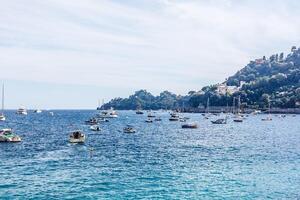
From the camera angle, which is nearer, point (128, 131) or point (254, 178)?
point (254, 178)

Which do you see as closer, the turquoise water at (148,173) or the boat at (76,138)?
the turquoise water at (148,173)

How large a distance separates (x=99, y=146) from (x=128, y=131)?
172 ft

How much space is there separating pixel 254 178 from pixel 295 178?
5.70 m

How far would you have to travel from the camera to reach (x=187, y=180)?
67.5 m

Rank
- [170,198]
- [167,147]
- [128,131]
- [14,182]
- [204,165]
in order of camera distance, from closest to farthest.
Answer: [170,198]
[14,182]
[204,165]
[167,147]
[128,131]

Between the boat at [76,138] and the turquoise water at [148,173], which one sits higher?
the boat at [76,138]

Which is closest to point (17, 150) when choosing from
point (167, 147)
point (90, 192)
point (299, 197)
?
point (167, 147)

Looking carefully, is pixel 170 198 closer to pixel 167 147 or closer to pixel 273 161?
pixel 273 161

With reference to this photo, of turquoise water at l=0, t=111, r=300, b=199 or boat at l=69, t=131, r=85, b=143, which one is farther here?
boat at l=69, t=131, r=85, b=143

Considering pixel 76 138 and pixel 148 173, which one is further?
pixel 76 138

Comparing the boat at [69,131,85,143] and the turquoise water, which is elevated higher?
the boat at [69,131,85,143]

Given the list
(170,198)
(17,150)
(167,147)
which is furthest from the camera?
(167,147)

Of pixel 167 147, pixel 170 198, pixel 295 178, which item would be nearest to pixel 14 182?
pixel 170 198

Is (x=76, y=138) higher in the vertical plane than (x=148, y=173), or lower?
higher
